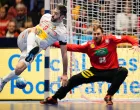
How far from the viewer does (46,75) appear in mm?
8781

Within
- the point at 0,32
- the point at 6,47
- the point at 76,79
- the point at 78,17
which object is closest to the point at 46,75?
the point at 76,79

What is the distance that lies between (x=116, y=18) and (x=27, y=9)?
331 centimetres

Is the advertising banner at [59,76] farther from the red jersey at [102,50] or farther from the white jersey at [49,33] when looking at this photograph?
the white jersey at [49,33]

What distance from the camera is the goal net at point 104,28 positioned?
30.1 feet

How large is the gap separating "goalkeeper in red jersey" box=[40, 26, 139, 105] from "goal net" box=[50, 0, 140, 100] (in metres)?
0.39

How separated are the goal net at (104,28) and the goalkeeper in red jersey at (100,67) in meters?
0.39

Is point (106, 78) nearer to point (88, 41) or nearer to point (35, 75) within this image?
point (88, 41)

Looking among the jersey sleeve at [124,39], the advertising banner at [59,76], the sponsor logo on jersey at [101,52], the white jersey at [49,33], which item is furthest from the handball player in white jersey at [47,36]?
the advertising banner at [59,76]

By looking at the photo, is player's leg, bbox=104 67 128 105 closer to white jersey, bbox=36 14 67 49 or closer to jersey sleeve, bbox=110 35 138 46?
jersey sleeve, bbox=110 35 138 46

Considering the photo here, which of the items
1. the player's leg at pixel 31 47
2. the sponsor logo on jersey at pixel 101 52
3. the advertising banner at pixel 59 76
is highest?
the player's leg at pixel 31 47

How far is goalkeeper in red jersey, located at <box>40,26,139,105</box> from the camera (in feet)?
27.9

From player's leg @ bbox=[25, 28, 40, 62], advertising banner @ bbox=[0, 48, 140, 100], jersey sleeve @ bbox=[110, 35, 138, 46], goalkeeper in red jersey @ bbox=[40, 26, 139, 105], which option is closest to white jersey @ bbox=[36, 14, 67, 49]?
player's leg @ bbox=[25, 28, 40, 62]

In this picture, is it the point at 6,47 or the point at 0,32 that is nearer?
the point at 6,47

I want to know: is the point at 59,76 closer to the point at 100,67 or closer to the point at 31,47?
the point at 100,67
